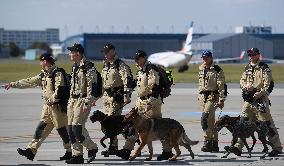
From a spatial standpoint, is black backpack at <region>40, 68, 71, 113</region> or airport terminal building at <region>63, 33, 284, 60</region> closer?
black backpack at <region>40, 68, 71, 113</region>

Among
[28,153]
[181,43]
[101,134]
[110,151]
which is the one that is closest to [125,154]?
[110,151]

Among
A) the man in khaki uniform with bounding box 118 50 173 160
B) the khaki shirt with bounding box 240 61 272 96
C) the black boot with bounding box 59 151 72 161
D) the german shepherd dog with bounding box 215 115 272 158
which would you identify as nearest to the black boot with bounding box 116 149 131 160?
the man in khaki uniform with bounding box 118 50 173 160

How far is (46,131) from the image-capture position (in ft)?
44.7

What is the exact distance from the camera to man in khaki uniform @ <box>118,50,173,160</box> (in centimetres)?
Result: 1362

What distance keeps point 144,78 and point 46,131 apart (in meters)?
1.99

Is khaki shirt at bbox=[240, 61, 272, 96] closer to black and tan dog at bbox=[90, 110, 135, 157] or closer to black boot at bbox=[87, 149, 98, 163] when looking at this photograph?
black and tan dog at bbox=[90, 110, 135, 157]

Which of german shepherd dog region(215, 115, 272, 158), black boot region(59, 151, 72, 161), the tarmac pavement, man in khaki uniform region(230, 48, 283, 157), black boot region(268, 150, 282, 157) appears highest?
man in khaki uniform region(230, 48, 283, 157)

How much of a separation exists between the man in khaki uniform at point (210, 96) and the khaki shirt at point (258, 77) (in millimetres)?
574

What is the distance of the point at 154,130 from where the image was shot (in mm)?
13188

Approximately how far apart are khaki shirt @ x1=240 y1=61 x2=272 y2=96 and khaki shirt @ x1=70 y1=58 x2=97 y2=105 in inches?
122

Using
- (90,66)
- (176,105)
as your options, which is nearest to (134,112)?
(90,66)

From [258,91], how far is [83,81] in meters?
3.38

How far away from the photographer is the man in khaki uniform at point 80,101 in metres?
12.9

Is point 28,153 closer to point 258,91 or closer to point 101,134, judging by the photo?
point 258,91
